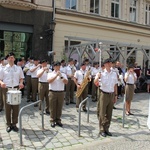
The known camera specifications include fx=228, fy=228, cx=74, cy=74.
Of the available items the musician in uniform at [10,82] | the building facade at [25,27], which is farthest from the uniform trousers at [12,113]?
the building facade at [25,27]

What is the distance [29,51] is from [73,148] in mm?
10547

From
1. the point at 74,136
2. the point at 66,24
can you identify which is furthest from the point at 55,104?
the point at 66,24

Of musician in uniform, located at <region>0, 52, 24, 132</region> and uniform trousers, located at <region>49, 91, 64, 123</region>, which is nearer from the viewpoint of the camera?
musician in uniform, located at <region>0, 52, 24, 132</region>

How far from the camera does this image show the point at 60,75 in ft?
20.7

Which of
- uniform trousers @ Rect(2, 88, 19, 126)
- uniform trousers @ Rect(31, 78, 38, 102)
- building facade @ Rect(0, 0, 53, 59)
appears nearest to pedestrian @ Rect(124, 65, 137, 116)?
uniform trousers @ Rect(31, 78, 38, 102)

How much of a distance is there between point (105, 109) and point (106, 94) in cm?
38

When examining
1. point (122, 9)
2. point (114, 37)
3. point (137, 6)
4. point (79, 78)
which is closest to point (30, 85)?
point (79, 78)

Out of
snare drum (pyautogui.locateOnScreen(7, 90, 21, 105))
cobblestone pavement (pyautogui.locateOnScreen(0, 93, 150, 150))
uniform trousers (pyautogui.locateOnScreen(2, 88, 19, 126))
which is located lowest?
cobblestone pavement (pyautogui.locateOnScreen(0, 93, 150, 150))

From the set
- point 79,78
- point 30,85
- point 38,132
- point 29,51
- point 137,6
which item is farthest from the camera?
point 137,6

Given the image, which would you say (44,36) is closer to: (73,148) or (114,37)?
(114,37)

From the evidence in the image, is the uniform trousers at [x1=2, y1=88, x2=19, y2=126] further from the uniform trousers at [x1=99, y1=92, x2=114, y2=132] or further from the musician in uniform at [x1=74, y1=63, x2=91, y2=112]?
the musician in uniform at [x1=74, y1=63, x2=91, y2=112]

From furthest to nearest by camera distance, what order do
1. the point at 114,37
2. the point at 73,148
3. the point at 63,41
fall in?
the point at 114,37 → the point at 63,41 → the point at 73,148

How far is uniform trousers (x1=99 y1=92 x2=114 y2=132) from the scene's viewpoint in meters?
5.73

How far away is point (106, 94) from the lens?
5.74 m
